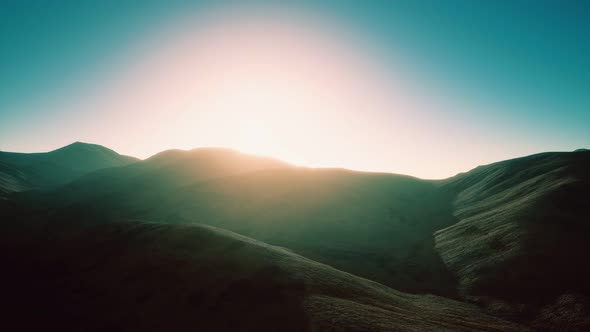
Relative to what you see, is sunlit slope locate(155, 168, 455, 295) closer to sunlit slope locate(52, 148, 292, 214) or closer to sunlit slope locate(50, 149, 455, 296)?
sunlit slope locate(50, 149, 455, 296)

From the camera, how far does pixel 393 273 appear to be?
2491 inches

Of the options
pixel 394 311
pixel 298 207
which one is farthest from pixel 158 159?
pixel 394 311

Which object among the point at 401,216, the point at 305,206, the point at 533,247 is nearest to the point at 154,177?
the point at 305,206

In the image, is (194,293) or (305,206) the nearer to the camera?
(194,293)

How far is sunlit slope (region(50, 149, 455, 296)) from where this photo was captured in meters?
71.8

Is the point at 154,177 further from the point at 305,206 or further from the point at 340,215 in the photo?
the point at 340,215

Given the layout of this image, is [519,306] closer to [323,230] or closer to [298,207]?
[323,230]

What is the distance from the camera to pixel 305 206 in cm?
11500

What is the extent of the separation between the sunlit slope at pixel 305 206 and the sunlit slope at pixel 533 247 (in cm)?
621

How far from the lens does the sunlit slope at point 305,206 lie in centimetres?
7181

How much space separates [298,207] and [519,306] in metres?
79.7

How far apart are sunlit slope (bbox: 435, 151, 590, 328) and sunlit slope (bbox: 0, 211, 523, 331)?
7675 mm

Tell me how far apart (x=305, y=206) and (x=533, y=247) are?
246 feet

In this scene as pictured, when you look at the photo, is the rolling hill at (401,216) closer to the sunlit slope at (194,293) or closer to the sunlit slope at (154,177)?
the sunlit slope at (154,177)
